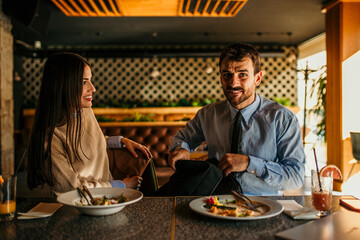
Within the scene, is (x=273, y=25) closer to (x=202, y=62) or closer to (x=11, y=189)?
(x=202, y=62)

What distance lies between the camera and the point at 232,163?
143 cm

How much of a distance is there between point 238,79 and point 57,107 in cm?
95

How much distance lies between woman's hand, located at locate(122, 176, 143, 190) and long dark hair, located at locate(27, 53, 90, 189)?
0.92 ft

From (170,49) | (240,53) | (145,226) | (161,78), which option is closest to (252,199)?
(145,226)

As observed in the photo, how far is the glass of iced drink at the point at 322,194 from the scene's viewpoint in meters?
1.14

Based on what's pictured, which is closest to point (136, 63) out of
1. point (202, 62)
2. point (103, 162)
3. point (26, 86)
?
point (202, 62)

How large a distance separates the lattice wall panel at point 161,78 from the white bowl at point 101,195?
30.5ft

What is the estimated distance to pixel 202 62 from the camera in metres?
10.6

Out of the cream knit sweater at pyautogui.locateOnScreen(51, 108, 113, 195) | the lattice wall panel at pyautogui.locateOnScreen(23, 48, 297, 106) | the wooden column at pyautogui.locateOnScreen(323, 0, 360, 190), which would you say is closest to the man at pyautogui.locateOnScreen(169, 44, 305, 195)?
the cream knit sweater at pyautogui.locateOnScreen(51, 108, 113, 195)

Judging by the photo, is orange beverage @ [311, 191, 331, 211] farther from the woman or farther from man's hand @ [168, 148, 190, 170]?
the woman

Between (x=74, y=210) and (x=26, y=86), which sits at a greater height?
(x=26, y=86)

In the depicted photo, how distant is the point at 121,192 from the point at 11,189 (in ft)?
1.31

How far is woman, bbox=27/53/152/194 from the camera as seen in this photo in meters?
1.46

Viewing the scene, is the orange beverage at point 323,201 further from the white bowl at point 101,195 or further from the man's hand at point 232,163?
the white bowl at point 101,195
